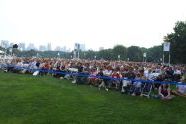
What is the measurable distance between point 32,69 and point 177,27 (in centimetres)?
4496

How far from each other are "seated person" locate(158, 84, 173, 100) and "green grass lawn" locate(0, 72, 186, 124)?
41 centimetres

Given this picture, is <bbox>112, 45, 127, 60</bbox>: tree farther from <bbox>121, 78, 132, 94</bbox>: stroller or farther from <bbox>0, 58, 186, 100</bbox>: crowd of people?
<bbox>121, 78, 132, 94</bbox>: stroller

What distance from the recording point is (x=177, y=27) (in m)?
75.1

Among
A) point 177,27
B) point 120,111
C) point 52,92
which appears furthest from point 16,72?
point 177,27

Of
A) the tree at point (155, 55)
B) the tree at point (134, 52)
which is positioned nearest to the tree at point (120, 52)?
the tree at point (134, 52)

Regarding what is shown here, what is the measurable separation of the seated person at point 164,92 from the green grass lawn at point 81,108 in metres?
0.41

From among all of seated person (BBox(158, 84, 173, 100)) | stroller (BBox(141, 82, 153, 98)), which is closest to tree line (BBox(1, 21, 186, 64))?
stroller (BBox(141, 82, 153, 98))

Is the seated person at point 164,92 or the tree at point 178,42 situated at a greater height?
the tree at point 178,42

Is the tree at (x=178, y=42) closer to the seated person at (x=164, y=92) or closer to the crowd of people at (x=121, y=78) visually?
the crowd of people at (x=121, y=78)

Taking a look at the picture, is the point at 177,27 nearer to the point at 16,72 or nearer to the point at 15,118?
the point at 16,72

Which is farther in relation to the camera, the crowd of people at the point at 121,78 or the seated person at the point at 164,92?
the crowd of people at the point at 121,78

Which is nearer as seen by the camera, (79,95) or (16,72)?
(79,95)

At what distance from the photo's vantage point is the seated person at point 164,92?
67.0 feet

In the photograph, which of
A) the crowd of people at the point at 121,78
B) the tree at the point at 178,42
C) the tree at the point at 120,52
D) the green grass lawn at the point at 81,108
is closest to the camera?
the green grass lawn at the point at 81,108
